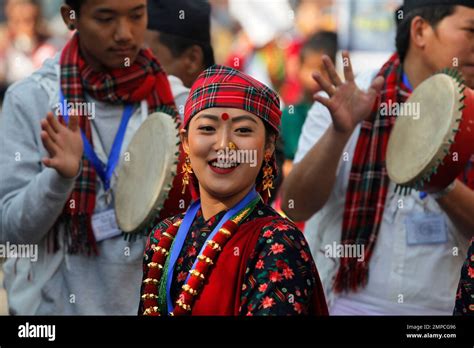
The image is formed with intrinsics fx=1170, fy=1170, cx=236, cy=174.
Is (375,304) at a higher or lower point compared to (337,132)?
lower

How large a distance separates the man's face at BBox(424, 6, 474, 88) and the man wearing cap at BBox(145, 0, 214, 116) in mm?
1006

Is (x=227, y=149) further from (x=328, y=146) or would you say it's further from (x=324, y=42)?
(x=324, y=42)

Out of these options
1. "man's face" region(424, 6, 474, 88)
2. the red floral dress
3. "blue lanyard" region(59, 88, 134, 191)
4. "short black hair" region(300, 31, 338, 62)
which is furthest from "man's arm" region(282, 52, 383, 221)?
"short black hair" region(300, 31, 338, 62)

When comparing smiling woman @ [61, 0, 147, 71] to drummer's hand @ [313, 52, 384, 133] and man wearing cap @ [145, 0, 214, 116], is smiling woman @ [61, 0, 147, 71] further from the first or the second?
drummer's hand @ [313, 52, 384, 133]

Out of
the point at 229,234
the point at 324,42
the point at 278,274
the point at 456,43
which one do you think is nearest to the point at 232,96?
the point at 229,234

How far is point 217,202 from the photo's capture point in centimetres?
349

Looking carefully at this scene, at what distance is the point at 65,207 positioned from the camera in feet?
14.3

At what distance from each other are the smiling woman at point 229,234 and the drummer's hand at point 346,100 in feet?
2.91

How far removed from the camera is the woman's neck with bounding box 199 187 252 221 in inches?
137

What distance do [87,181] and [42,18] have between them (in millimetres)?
3214

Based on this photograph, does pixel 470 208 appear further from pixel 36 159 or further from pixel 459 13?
pixel 36 159

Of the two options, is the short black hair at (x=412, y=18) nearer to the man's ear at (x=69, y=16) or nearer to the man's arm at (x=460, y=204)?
the man's arm at (x=460, y=204)

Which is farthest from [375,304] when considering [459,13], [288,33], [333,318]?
[288,33]

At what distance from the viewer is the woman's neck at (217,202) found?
348 centimetres
